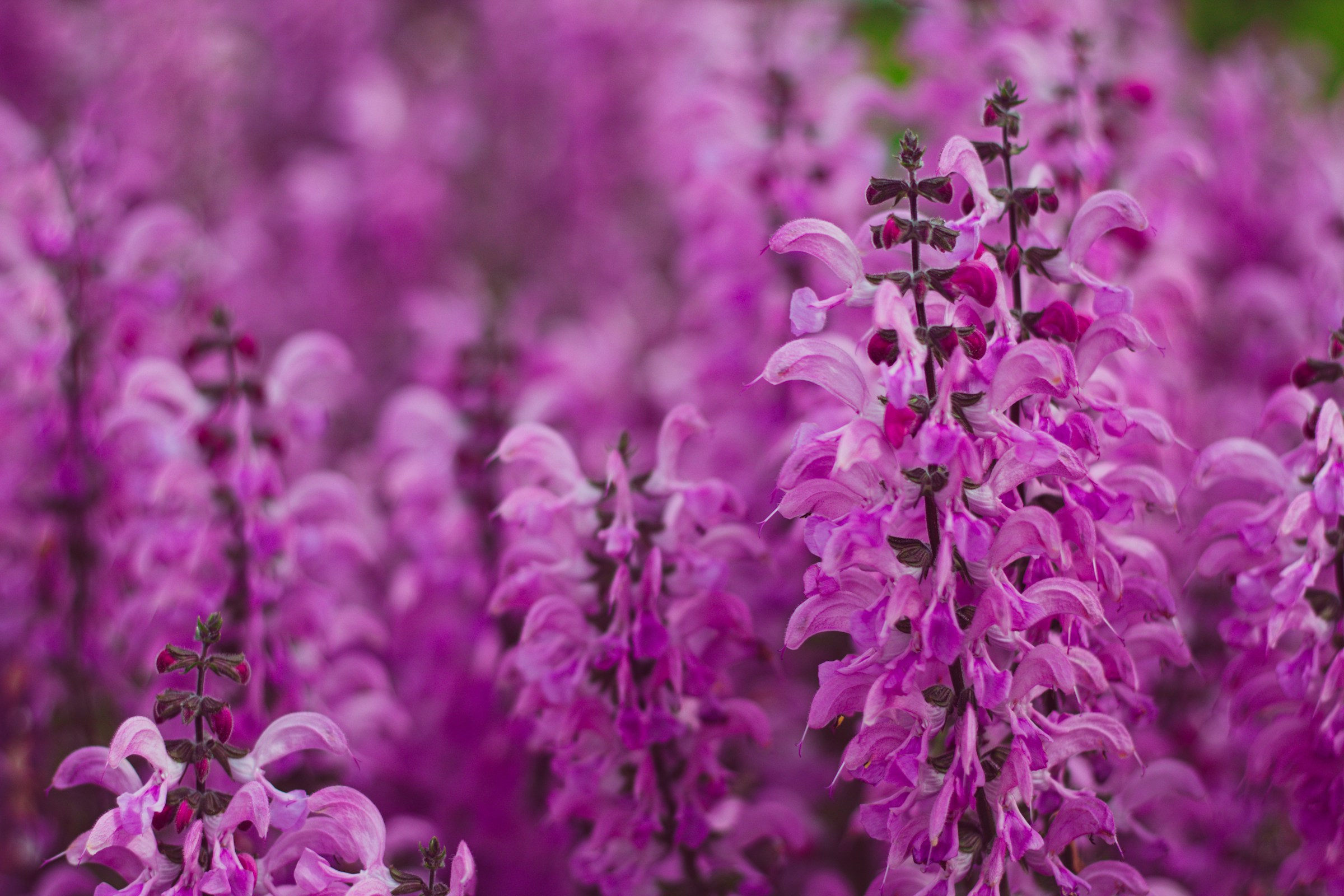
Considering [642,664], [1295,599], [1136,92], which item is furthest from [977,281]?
[1136,92]

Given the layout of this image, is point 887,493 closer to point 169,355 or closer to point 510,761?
point 510,761

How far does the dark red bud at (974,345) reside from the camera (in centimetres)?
108

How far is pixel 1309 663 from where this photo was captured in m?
1.26

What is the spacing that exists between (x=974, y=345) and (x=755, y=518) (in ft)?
2.69

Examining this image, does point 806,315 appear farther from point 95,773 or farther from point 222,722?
point 95,773

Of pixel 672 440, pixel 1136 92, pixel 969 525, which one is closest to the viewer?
pixel 969 525

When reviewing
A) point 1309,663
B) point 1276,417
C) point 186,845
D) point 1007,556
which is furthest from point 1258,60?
point 186,845

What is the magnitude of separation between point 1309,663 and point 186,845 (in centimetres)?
117

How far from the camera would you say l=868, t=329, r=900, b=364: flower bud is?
1.07 metres

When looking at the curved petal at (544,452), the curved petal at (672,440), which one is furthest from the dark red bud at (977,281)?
the curved petal at (544,452)

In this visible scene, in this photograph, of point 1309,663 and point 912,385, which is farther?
point 1309,663

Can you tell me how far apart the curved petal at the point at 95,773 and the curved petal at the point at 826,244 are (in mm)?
873

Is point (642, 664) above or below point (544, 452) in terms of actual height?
below

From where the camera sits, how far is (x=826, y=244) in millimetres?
1202
